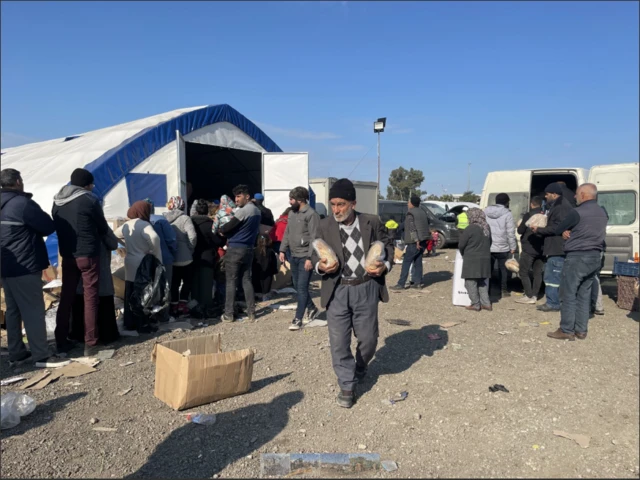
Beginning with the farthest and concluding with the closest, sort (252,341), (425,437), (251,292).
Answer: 1. (251,292)
2. (252,341)
3. (425,437)

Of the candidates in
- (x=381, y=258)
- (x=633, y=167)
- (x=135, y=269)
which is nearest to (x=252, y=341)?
(x=135, y=269)

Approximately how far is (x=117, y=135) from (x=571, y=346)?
9658 mm

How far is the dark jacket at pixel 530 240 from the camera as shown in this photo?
7613mm

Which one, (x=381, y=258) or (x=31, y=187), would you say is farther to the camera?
(x=31, y=187)

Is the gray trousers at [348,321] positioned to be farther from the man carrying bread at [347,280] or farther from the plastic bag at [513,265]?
the plastic bag at [513,265]

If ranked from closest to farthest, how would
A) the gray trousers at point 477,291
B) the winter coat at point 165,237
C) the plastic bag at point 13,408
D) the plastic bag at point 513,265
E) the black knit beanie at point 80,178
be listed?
the plastic bag at point 13,408 → the black knit beanie at point 80,178 → the winter coat at point 165,237 → the gray trousers at point 477,291 → the plastic bag at point 513,265

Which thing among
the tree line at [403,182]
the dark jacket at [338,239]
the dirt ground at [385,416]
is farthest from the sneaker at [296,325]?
the tree line at [403,182]

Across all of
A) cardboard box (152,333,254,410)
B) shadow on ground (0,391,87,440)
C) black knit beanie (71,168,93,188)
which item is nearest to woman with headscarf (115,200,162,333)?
black knit beanie (71,168,93,188)

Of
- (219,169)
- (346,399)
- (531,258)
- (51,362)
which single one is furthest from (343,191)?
(219,169)

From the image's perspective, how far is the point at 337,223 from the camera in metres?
3.92

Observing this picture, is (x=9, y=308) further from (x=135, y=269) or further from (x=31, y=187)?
(x=31, y=187)

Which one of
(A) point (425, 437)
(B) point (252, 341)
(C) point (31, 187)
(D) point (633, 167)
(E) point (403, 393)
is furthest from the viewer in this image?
(C) point (31, 187)

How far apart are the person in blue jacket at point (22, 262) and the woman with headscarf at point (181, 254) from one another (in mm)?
1985

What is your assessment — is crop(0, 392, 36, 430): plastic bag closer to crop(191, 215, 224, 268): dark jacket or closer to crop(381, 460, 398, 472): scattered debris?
crop(381, 460, 398, 472): scattered debris
